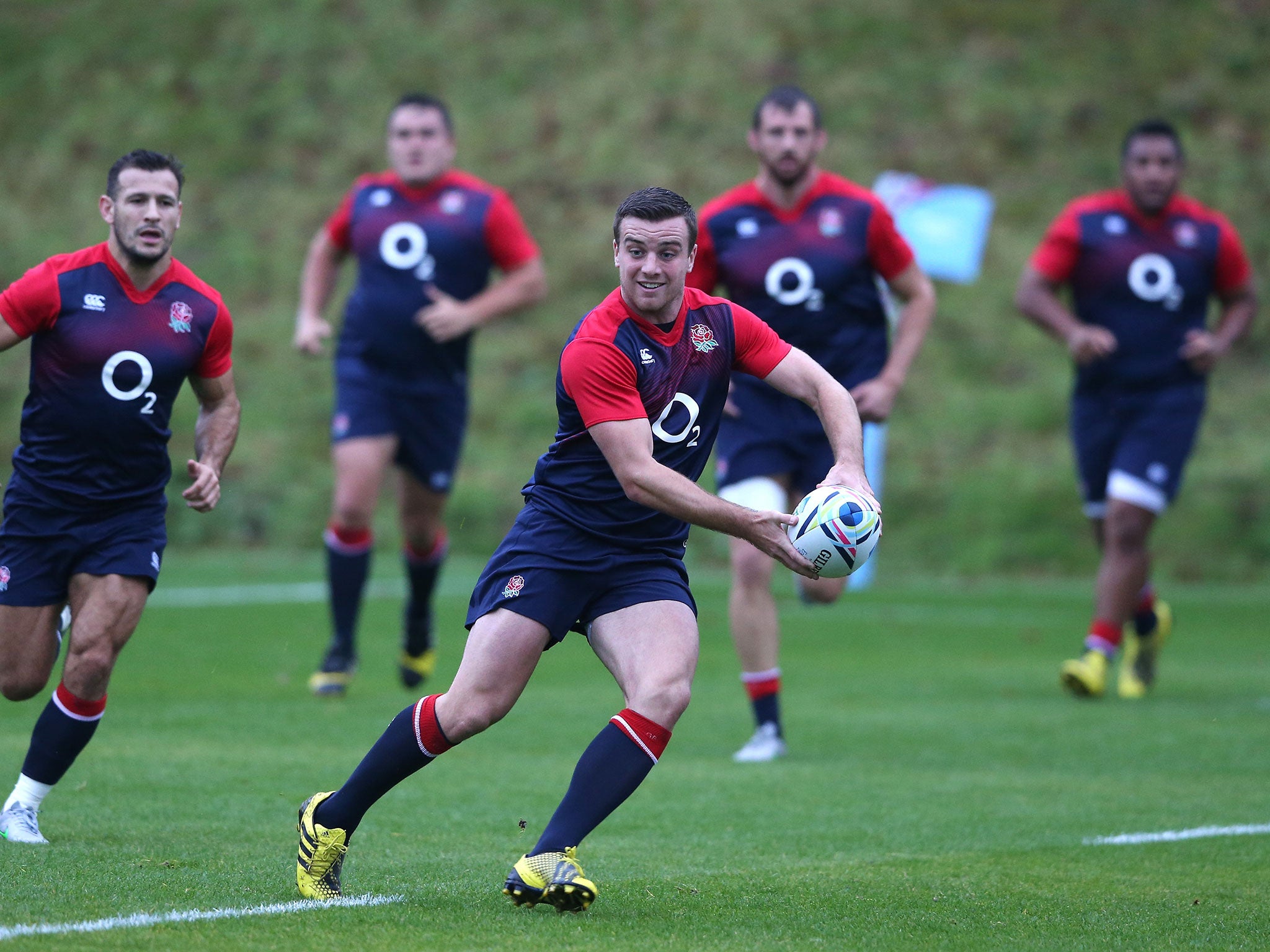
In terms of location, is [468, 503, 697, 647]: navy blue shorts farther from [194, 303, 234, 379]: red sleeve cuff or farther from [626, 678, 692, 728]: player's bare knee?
[194, 303, 234, 379]: red sleeve cuff

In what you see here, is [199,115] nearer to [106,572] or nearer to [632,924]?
[106,572]

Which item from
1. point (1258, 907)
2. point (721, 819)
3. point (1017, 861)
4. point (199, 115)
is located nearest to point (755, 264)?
point (721, 819)

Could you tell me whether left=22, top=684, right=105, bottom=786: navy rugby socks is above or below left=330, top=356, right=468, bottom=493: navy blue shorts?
below

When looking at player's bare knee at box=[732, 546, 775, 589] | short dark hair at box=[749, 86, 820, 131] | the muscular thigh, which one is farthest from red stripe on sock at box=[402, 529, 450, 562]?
the muscular thigh

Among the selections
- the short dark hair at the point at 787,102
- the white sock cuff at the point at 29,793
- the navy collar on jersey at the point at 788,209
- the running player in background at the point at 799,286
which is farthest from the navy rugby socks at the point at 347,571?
the white sock cuff at the point at 29,793

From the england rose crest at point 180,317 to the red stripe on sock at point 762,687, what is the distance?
3.16 m

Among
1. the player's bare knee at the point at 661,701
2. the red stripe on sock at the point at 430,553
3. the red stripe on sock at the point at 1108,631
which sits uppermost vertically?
the player's bare knee at the point at 661,701

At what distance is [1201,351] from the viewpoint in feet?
32.8

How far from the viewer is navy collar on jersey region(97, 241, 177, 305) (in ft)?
19.4

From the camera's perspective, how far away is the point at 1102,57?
22891mm

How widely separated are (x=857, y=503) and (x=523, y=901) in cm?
139

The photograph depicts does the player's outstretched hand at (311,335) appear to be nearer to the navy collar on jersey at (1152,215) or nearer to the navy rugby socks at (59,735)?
the navy rugby socks at (59,735)

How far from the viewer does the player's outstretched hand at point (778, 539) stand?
472 cm

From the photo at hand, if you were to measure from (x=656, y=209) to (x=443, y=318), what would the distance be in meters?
4.80
